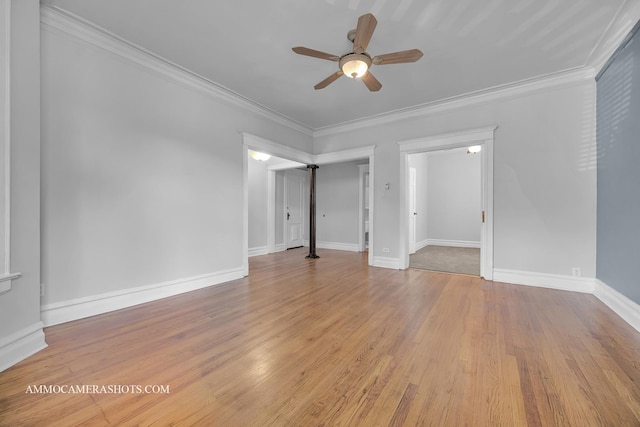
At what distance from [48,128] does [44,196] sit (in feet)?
2.01

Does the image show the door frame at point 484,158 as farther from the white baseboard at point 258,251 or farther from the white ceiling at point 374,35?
the white baseboard at point 258,251

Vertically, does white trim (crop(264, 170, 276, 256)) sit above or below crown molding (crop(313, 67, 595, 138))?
below

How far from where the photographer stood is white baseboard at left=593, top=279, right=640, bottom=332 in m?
2.30

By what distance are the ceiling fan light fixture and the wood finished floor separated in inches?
95.0

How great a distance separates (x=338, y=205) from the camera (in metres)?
7.11

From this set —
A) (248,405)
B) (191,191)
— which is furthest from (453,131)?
(248,405)

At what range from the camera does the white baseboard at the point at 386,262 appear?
4.69 m

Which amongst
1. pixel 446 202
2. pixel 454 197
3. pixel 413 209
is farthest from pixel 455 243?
pixel 413 209

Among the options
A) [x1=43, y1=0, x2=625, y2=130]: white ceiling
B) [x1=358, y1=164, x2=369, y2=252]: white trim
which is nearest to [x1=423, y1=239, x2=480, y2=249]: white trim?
[x1=358, y1=164, x2=369, y2=252]: white trim

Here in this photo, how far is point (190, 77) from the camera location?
133 inches

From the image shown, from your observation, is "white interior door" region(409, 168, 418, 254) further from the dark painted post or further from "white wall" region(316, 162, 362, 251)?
the dark painted post

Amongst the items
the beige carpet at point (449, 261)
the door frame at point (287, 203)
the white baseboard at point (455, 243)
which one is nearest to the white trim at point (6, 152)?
the door frame at point (287, 203)

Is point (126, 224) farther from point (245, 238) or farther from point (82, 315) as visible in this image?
point (245, 238)

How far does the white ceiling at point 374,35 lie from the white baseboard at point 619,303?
2.64 meters
